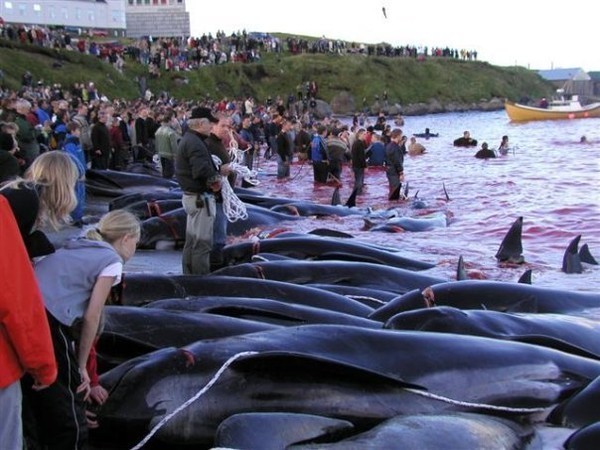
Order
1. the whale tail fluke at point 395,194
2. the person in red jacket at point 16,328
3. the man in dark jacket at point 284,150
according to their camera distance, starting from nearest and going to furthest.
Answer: the person in red jacket at point 16,328, the whale tail fluke at point 395,194, the man in dark jacket at point 284,150

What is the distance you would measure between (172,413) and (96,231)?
1284mm

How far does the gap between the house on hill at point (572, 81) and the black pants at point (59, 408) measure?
133027mm

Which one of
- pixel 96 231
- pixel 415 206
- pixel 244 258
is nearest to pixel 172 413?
pixel 96 231

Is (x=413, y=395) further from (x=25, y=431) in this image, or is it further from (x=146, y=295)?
(x=146, y=295)

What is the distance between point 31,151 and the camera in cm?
1633

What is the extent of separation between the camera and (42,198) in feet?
15.1

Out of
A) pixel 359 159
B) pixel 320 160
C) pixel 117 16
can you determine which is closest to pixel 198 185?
pixel 359 159

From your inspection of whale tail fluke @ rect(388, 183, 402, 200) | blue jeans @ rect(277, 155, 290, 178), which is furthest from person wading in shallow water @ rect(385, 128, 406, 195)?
blue jeans @ rect(277, 155, 290, 178)

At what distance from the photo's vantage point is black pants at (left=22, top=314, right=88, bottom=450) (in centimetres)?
450

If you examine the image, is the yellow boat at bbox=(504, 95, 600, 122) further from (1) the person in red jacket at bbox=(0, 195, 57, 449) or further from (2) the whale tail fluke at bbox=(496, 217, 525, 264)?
(1) the person in red jacket at bbox=(0, 195, 57, 449)

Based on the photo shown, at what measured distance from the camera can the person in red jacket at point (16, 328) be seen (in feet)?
12.7

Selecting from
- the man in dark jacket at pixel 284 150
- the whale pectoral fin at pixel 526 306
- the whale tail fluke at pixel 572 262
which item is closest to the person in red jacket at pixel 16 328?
the whale pectoral fin at pixel 526 306

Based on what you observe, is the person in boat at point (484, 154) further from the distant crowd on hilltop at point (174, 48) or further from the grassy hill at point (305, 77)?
the distant crowd on hilltop at point (174, 48)

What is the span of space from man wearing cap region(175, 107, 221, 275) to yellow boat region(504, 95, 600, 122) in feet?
229
